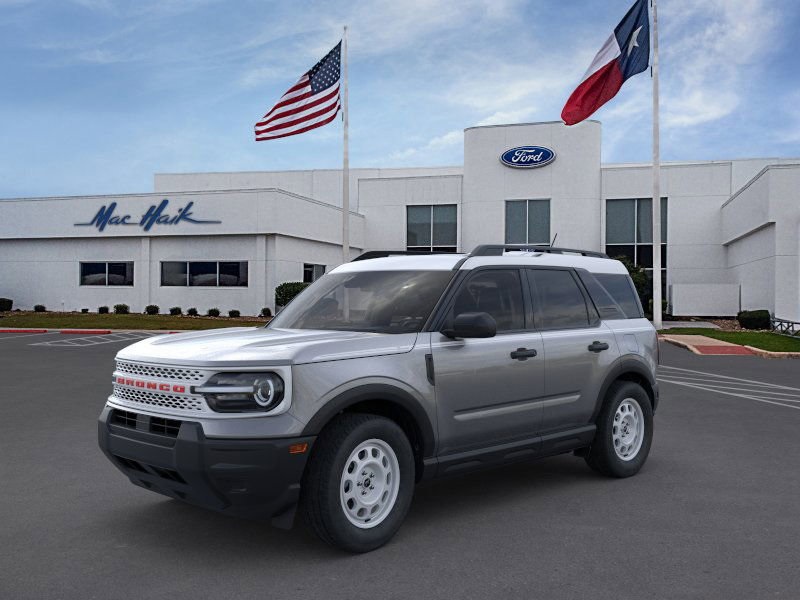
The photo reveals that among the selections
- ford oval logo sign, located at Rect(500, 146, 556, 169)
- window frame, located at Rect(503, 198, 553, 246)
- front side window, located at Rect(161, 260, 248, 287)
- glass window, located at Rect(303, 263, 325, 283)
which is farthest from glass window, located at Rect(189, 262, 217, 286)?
ford oval logo sign, located at Rect(500, 146, 556, 169)

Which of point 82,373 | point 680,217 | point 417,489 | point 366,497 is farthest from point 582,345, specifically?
point 680,217

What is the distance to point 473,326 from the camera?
16.6 feet

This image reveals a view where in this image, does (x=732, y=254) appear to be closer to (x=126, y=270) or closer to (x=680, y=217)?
(x=680, y=217)

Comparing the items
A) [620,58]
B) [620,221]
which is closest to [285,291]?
[620,58]

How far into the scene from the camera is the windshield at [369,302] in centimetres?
550

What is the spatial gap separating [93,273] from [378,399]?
36.1 meters

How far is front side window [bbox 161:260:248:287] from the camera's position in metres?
35.3

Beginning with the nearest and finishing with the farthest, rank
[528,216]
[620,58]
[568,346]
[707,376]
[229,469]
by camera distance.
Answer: [229,469]
[568,346]
[707,376]
[620,58]
[528,216]

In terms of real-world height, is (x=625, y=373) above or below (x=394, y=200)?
below

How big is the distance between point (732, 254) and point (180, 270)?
26.6 metres

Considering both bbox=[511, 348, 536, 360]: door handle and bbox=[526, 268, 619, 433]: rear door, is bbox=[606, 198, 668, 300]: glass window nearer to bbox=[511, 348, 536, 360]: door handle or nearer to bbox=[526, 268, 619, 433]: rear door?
bbox=[526, 268, 619, 433]: rear door

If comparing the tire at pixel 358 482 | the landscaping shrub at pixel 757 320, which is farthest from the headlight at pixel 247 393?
the landscaping shrub at pixel 757 320

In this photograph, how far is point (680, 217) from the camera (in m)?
39.5

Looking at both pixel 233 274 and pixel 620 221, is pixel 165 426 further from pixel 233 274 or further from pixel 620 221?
pixel 620 221
